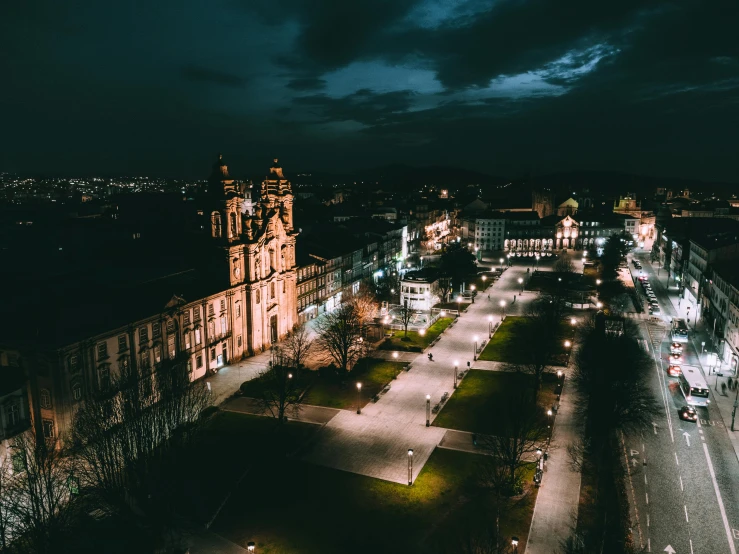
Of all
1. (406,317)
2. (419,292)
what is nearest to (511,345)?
(406,317)

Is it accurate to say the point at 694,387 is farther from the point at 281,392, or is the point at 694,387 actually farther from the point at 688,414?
the point at 281,392

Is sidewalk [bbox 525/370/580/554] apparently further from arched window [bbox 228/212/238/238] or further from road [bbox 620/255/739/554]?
arched window [bbox 228/212/238/238]

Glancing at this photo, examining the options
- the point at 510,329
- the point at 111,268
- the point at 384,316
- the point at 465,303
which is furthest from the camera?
the point at 465,303

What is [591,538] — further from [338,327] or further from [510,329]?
[510,329]

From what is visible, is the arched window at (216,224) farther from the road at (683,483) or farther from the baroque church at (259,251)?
the road at (683,483)

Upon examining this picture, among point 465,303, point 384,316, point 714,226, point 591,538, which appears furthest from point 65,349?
point 714,226

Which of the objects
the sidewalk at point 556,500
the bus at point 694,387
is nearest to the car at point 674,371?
the bus at point 694,387

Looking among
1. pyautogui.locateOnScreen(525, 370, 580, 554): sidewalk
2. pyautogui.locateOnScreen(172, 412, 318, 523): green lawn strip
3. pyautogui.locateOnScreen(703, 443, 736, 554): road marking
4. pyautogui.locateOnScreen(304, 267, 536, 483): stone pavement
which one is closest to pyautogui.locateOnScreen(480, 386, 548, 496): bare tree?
pyautogui.locateOnScreen(525, 370, 580, 554): sidewalk
